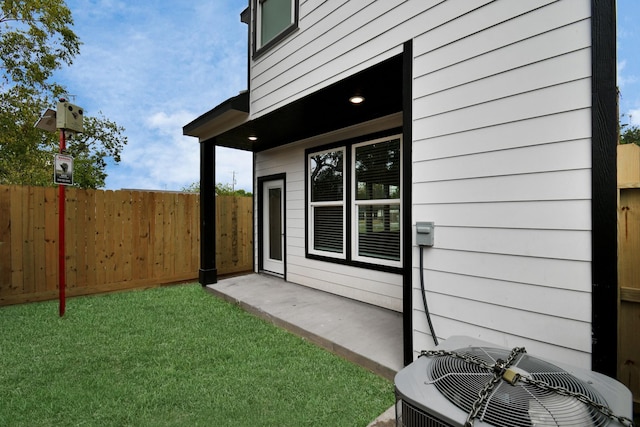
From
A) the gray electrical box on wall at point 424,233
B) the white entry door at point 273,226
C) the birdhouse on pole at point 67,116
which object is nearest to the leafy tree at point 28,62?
the birdhouse on pole at point 67,116

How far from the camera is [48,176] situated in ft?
30.8

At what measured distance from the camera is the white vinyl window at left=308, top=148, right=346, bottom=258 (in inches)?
181

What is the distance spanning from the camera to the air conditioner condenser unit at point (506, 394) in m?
0.87

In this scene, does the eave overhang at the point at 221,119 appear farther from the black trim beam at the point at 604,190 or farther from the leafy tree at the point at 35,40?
the leafy tree at the point at 35,40

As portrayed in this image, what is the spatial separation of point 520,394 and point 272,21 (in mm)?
4753

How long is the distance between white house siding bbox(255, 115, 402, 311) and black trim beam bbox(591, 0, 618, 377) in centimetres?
235

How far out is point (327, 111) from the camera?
3.74m

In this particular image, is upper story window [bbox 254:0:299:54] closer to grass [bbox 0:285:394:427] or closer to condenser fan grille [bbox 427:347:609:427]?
grass [bbox 0:285:394:427]

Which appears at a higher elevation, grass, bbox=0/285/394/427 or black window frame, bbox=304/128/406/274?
black window frame, bbox=304/128/406/274

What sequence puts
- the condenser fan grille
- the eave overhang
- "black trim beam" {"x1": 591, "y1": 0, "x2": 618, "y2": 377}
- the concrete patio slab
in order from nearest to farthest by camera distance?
the condenser fan grille → "black trim beam" {"x1": 591, "y1": 0, "x2": 618, "y2": 377} → the concrete patio slab → the eave overhang

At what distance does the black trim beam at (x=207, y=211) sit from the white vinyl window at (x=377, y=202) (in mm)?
2624

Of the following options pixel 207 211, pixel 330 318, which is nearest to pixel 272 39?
pixel 207 211

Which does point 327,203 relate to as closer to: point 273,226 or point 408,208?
point 273,226

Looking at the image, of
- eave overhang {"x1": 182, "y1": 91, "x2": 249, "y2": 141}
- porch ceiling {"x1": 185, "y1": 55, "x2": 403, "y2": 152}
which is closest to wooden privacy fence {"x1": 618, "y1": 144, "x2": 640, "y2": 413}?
porch ceiling {"x1": 185, "y1": 55, "x2": 403, "y2": 152}
